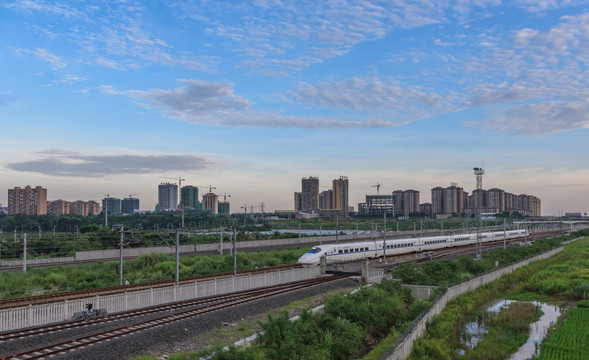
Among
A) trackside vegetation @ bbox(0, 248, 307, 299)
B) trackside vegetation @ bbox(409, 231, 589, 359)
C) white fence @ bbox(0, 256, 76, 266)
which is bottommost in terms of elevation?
trackside vegetation @ bbox(409, 231, 589, 359)

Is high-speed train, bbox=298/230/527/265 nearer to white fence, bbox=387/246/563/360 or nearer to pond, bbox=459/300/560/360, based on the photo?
white fence, bbox=387/246/563/360

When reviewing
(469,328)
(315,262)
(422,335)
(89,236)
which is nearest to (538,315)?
(469,328)

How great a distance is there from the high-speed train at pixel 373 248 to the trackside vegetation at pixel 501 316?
1599 cm

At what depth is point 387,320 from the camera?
100ft

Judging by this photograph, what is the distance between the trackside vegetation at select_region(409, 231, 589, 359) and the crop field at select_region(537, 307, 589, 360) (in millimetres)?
154

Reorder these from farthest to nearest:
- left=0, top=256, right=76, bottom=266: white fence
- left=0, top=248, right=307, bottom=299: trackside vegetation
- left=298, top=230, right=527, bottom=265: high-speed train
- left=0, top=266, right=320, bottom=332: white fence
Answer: left=0, top=256, right=76, bottom=266: white fence < left=298, top=230, right=527, bottom=265: high-speed train < left=0, top=248, right=307, bottom=299: trackside vegetation < left=0, top=266, right=320, bottom=332: white fence

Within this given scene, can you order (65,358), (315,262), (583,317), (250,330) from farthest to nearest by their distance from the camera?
(315,262), (583,317), (250,330), (65,358)

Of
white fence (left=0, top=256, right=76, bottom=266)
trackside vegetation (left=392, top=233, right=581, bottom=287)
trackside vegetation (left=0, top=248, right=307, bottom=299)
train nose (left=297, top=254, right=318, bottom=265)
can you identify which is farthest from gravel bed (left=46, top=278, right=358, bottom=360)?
white fence (left=0, top=256, right=76, bottom=266)

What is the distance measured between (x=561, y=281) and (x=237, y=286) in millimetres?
33656

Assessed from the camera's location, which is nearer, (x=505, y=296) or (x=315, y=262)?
(x=505, y=296)

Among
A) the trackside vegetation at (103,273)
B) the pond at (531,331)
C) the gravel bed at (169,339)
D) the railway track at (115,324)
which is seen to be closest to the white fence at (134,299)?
the railway track at (115,324)

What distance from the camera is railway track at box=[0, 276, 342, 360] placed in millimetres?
20812

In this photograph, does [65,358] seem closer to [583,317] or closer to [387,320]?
[387,320]

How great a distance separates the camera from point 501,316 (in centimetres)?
3816
